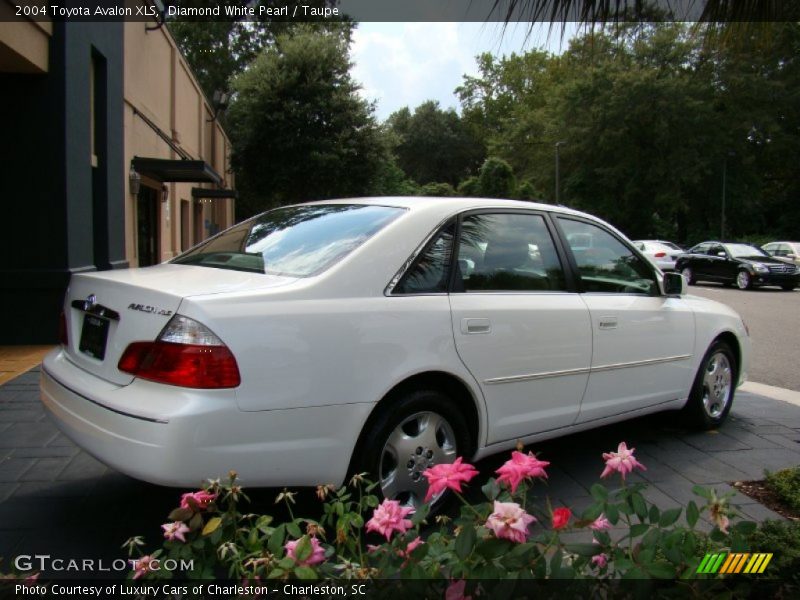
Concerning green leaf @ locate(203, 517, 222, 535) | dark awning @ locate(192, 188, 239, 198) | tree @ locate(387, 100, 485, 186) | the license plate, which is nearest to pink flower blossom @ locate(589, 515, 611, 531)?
green leaf @ locate(203, 517, 222, 535)

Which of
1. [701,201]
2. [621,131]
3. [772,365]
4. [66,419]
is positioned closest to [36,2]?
[66,419]

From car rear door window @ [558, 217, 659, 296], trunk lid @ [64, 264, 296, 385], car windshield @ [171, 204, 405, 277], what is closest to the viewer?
trunk lid @ [64, 264, 296, 385]

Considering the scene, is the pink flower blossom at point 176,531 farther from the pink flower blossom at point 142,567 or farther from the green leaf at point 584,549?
the green leaf at point 584,549

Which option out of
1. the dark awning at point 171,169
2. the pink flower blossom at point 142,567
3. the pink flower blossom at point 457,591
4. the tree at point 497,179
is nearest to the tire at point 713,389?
the pink flower blossom at point 457,591

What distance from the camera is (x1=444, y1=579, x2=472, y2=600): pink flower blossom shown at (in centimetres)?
164

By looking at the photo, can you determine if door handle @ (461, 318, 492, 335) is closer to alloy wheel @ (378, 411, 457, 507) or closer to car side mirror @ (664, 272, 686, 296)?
alloy wheel @ (378, 411, 457, 507)

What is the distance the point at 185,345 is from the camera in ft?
8.90

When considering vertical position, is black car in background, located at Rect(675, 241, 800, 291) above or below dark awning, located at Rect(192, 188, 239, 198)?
below

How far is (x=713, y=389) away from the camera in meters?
5.06

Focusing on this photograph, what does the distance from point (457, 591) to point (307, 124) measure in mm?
26181

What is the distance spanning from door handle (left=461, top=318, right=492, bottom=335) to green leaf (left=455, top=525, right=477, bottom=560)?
66.1 inches

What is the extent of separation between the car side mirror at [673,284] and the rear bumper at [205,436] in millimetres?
2600

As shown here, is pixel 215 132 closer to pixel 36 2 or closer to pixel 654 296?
pixel 36 2

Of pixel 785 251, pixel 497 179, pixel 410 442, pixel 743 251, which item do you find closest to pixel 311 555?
pixel 410 442
